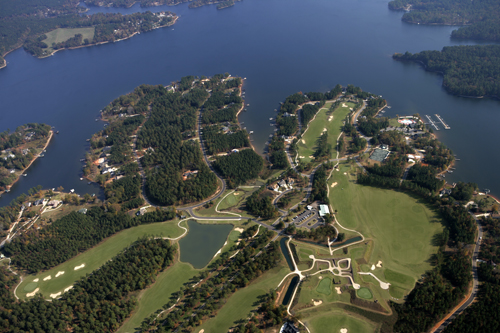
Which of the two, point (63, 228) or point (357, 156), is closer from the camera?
point (63, 228)

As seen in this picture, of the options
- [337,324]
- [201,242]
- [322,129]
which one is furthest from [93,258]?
[322,129]

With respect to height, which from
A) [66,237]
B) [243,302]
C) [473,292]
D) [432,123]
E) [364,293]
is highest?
[66,237]

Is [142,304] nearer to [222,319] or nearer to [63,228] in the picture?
[222,319]

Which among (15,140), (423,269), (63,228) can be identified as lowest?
(423,269)

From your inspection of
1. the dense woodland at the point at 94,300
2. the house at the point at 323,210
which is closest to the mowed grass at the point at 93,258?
the dense woodland at the point at 94,300

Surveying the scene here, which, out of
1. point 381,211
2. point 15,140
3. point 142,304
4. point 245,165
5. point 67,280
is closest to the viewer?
point 142,304

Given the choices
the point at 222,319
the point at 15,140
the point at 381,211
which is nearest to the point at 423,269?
the point at 381,211

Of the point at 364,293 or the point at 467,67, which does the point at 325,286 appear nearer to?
the point at 364,293
